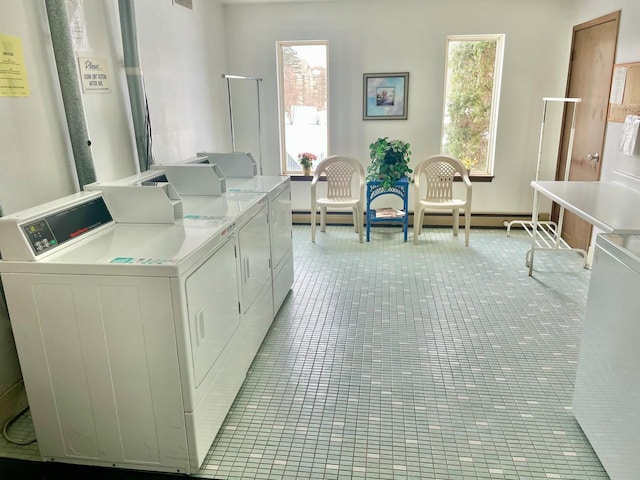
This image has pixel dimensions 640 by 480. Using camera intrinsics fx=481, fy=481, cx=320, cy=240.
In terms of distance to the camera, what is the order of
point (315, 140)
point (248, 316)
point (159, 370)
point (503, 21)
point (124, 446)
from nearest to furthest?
point (159, 370) → point (124, 446) → point (248, 316) → point (503, 21) → point (315, 140)

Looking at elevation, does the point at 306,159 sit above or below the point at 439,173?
above

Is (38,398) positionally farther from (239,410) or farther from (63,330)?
(239,410)

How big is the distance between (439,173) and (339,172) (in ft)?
3.72

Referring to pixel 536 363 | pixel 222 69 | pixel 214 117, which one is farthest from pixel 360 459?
pixel 222 69

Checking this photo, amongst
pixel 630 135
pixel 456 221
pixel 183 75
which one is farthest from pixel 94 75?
pixel 456 221

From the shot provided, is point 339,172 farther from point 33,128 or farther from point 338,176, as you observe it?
point 33,128

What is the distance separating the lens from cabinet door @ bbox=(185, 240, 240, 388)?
1994 mm

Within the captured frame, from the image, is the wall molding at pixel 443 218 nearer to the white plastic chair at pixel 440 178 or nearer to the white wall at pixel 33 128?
the white plastic chair at pixel 440 178

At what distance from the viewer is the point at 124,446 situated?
208 cm

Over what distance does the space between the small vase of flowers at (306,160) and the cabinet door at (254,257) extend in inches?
110

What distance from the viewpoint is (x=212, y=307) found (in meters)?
2.19

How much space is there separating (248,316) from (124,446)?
3.12ft

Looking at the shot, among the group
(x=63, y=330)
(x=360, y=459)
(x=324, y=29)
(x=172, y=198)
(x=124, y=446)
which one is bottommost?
(x=360, y=459)

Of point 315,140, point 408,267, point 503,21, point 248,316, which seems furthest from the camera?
point 315,140
